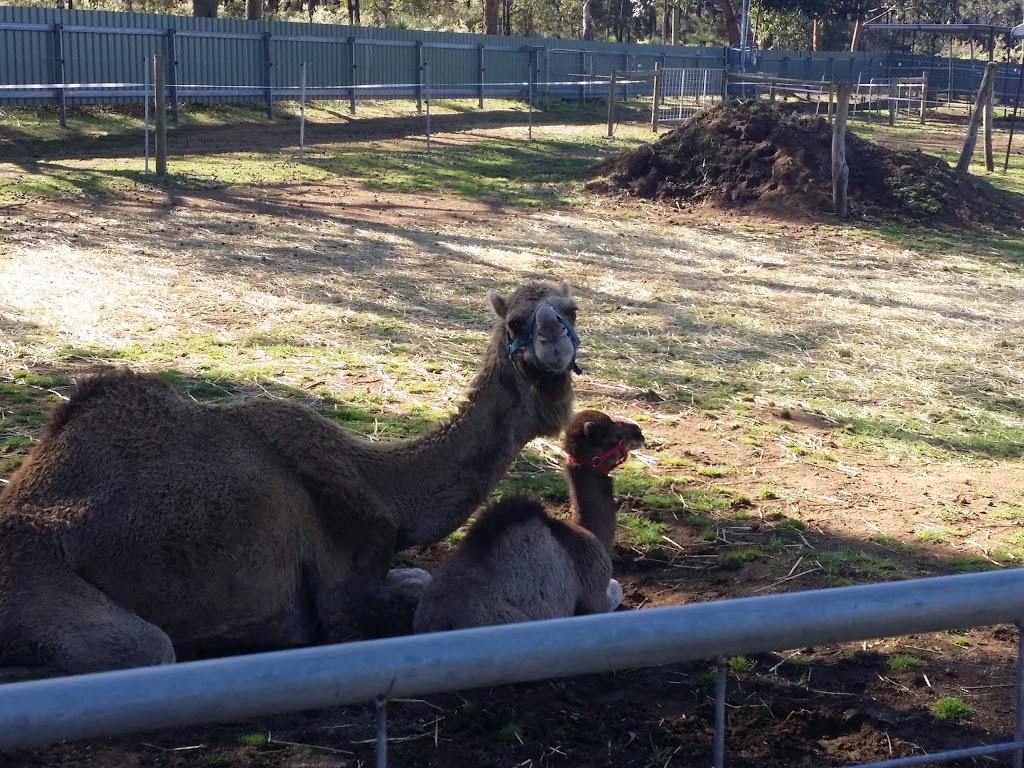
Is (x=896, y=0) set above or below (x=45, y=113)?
above

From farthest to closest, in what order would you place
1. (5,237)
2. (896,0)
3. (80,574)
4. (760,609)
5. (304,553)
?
(896,0) → (5,237) → (304,553) → (80,574) → (760,609)

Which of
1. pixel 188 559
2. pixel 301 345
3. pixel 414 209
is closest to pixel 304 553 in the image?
pixel 188 559

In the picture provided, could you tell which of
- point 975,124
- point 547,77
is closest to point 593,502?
point 975,124

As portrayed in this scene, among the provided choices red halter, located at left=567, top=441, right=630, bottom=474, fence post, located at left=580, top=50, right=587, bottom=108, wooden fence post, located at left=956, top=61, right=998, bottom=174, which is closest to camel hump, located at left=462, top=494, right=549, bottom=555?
red halter, located at left=567, top=441, right=630, bottom=474

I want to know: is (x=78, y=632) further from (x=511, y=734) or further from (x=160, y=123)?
(x=160, y=123)

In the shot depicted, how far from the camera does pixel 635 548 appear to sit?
709 centimetres

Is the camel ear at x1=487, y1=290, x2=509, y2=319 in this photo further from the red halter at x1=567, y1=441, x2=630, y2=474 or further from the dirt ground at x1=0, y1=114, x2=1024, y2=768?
the dirt ground at x1=0, y1=114, x2=1024, y2=768

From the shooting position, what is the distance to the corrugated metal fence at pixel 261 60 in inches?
1099

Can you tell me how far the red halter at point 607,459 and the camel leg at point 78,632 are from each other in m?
2.57

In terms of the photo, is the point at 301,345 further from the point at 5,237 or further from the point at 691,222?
the point at 691,222

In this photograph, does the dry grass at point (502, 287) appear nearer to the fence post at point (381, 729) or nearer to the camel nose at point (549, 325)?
the camel nose at point (549, 325)

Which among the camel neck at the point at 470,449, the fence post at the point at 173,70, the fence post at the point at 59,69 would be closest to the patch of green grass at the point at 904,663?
the camel neck at the point at 470,449

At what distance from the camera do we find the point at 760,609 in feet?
7.00

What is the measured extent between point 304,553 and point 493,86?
38347mm
